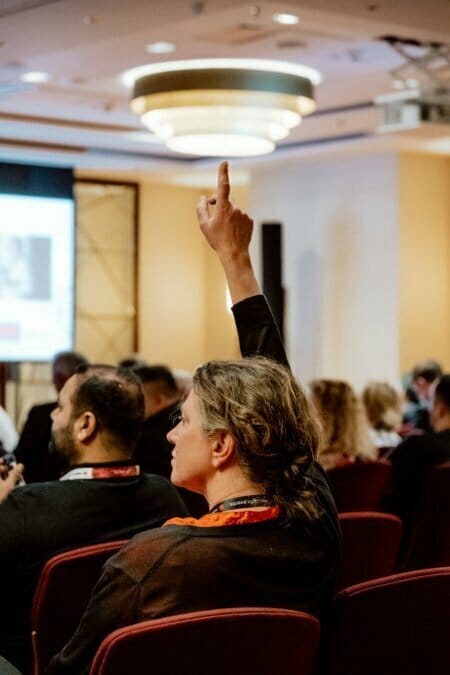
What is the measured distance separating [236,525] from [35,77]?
20.6ft

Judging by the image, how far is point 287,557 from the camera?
78.0 inches

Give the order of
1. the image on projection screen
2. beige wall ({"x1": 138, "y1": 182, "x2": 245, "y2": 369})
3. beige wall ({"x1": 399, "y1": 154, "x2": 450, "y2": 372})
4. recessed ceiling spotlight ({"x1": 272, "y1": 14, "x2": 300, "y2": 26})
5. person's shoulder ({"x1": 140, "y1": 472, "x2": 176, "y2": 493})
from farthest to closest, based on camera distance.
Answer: beige wall ({"x1": 138, "y1": 182, "x2": 245, "y2": 369}) → the image on projection screen → beige wall ({"x1": 399, "y1": 154, "x2": 450, "y2": 372}) → recessed ceiling spotlight ({"x1": 272, "y1": 14, "x2": 300, "y2": 26}) → person's shoulder ({"x1": 140, "y1": 472, "x2": 176, "y2": 493})

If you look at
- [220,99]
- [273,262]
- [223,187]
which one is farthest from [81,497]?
[273,262]

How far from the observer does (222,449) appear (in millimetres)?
2031

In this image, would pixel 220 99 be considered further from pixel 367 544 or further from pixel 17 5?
pixel 367 544

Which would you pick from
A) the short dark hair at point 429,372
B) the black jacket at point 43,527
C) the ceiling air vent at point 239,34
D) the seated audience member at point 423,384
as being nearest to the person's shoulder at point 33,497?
the black jacket at point 43,527

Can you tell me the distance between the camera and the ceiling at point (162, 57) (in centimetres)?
572

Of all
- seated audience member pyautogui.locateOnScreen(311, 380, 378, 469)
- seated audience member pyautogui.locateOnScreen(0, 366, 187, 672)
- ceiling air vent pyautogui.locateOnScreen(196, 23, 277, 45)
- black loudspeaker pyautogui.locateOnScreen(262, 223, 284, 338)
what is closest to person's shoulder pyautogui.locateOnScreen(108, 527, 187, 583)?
seated audience member pyautogui.locateOnScreen(0, 366, 187, 672)

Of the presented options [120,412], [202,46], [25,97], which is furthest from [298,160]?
[120,412]

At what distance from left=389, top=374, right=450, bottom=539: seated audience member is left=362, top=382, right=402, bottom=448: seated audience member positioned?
134 centimetres

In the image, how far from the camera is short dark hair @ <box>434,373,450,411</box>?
198 inches

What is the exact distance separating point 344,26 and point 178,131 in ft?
6.44

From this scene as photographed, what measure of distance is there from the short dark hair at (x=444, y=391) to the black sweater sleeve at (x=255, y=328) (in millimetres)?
2775

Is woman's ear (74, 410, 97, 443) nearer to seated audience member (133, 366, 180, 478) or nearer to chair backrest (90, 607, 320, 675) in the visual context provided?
seated audience member (133, 366, 180, 478)
